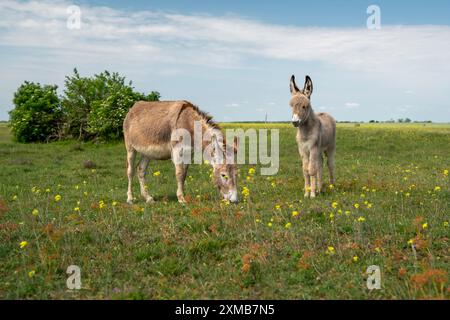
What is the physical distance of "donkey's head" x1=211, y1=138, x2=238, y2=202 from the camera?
35.0 ft

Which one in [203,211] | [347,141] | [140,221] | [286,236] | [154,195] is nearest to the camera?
[286,236]

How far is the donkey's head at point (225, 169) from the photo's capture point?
10.7 m

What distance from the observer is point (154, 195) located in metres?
13.1

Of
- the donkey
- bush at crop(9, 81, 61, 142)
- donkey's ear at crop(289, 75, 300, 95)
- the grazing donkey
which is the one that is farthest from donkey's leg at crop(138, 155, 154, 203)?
bush at crop(9, 81, 61, 142)

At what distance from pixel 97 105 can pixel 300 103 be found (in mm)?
27961

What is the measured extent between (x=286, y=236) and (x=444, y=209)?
487 cm

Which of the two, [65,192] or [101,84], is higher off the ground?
[101,84]

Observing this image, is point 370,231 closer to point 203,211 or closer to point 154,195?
point 203,211

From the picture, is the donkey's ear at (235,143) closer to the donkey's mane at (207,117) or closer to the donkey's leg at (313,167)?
the donkey's mane at (207,117)

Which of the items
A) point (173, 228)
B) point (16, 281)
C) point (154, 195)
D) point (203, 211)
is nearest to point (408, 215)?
point (203, 211)

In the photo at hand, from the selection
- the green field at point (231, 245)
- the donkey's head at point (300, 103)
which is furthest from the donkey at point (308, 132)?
the green field at point (231, 245)

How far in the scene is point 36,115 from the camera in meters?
38.6

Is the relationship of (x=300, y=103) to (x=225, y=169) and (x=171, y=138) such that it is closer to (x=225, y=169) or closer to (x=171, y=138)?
(x=225, y=169)

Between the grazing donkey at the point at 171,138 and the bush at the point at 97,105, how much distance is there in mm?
21628
